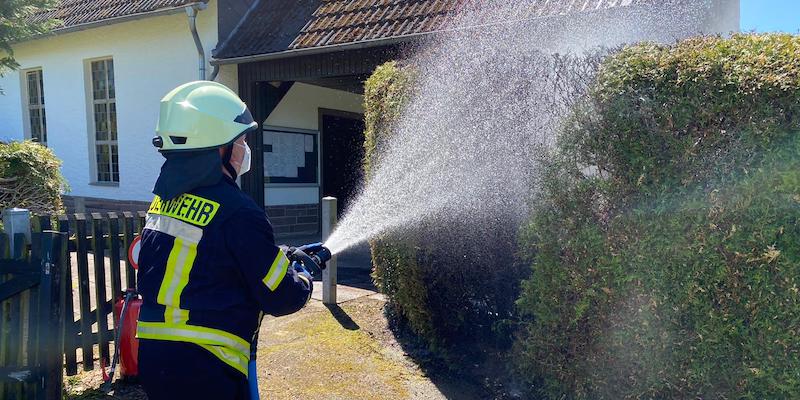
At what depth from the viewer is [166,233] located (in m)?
2.14

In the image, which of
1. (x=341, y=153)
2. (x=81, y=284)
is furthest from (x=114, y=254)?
(x=341, y=153)

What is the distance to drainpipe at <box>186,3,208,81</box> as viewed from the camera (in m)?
9.73

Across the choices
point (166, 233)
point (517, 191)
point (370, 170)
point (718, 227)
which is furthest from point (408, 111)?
point (166, 233)

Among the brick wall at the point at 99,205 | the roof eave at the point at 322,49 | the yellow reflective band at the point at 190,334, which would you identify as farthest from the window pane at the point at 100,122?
the yellow reflective band at the point at 190,334

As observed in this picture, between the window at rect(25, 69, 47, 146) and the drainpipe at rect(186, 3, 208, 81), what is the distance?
559 cm

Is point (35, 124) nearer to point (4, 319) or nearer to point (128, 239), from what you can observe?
point (128, 239)

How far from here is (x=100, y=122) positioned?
486 inches

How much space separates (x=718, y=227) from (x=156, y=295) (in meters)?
2.61

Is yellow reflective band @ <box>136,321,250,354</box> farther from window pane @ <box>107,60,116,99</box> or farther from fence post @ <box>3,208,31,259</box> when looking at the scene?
window pane @ <box>107,60,116,99</box>

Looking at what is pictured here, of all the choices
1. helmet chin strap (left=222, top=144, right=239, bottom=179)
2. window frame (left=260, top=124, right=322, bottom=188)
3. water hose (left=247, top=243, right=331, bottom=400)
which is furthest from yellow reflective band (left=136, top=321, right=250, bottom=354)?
window frame (left=260, top=124, right=322, bottom=188)

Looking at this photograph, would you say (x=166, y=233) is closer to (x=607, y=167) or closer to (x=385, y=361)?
(x=607, y=167)

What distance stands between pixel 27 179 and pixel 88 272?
3077 millimetres

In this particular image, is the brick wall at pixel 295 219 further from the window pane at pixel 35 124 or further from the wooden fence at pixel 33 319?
the wooden fence at pixel 33 319

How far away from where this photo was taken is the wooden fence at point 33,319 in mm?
3456
